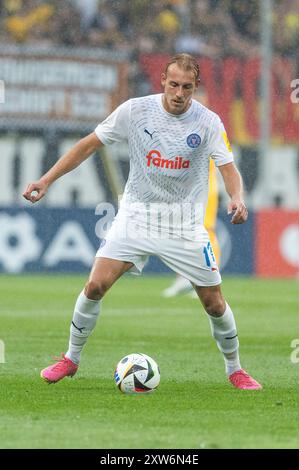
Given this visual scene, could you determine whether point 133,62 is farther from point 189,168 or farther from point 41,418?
point 41,418

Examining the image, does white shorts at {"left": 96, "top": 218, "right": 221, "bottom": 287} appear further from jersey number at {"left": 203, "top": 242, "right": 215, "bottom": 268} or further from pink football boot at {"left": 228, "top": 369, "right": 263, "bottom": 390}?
pink football boot at {"left": 228, "top": 369, "right": 263, "bottom": 390}

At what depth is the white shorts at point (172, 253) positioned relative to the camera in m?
8.05

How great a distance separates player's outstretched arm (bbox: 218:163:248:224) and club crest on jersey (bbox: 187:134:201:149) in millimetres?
224

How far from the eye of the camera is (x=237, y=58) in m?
21.4

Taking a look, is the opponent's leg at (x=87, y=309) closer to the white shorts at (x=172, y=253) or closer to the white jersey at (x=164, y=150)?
the white shorts at (x=172, y=253)

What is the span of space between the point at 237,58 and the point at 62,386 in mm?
13965

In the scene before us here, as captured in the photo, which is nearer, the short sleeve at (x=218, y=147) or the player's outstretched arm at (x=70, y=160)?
the player's outstretched arm at (x=70, y=160)

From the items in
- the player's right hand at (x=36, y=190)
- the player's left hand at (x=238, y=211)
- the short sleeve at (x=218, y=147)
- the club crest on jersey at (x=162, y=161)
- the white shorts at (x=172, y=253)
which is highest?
the short sleeve at (x=218, y=147)

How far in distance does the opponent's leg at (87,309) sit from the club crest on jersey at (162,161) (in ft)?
2.24

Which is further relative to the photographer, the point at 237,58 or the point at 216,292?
the point at 237,58

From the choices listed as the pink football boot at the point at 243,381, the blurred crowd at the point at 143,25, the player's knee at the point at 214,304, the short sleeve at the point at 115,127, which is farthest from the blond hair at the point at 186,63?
the blurred crowd at the point at 143,25
